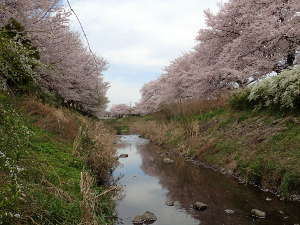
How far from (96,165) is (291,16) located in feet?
49.6

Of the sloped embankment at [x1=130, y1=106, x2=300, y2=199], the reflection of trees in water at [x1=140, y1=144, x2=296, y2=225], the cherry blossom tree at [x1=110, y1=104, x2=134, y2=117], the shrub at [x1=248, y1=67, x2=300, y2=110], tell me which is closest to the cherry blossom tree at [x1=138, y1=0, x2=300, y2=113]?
the sloped embankment at [x1=130, y1=106, x2=300, y2=199]

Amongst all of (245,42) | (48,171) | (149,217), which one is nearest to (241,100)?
(245,42)

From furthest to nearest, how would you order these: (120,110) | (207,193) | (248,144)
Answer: (120,110)
(248,144)
(207,193)

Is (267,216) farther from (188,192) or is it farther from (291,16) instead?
(291,16)

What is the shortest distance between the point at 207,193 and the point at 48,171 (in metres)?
5.24

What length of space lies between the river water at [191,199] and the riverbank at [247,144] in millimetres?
529

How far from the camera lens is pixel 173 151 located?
16000 mm

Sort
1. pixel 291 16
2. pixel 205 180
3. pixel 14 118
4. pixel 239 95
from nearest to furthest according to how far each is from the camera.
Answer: pixel 14 118 → pixel 205 180 → pixel 239 95 → pixel 291 16

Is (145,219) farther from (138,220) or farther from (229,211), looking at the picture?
(229,211)

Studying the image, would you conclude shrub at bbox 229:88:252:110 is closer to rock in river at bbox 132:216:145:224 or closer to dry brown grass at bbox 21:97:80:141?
dry brown grass at bbox 21:97:80:141

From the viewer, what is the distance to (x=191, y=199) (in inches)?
325

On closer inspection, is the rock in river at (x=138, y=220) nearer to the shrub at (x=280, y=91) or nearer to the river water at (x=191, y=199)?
the river water at (x=191, y=199)

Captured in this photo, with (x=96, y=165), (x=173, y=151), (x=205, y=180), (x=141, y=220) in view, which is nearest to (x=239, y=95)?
(x=173, y=151)

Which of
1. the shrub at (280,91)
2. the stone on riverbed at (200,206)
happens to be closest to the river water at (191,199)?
the stone on riverbed at (200,206)
